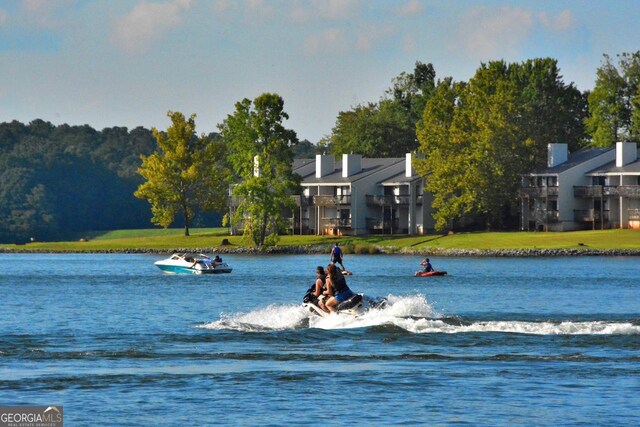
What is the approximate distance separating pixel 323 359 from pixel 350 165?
4156 inches

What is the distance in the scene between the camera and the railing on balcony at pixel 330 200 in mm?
137625

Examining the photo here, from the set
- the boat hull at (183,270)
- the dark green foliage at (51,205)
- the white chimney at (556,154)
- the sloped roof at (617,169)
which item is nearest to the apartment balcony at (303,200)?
the white chimney at (556,154)

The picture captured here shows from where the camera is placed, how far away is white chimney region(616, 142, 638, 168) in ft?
416

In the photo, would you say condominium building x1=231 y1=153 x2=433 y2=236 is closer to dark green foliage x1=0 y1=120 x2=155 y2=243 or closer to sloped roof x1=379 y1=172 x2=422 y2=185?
sloped roof x1=379 y1=172 x2=422 y2=185

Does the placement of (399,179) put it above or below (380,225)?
above

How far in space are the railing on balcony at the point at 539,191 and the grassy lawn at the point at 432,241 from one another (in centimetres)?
512

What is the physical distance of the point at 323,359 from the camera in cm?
3706

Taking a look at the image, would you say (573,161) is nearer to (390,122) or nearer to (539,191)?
(539,191)

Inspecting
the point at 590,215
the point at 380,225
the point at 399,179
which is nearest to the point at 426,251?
the point at 590,215

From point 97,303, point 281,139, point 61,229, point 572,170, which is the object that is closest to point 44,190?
point 61,229

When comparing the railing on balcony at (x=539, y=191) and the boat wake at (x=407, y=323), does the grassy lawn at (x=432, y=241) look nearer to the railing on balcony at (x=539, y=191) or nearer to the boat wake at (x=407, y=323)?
the railing on balcony at (x=539, y=191)

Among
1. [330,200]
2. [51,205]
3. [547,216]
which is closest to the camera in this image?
[547,216]

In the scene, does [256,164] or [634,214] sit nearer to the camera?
[634,214]

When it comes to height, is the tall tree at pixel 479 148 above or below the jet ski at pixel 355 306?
above
